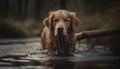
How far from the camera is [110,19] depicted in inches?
148

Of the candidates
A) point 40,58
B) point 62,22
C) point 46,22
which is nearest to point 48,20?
point 46,22

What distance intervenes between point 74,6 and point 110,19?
0.34 metres

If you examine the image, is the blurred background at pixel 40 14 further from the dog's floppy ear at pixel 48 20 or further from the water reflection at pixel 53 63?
the water reflection at pixel 53 63

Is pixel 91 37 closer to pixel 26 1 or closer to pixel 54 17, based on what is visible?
pixel 54 17

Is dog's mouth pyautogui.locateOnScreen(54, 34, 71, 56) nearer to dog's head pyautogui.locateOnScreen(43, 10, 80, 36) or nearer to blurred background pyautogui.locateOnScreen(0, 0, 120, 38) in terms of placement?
dog's head pyautogui.locateOnScreen(43, 10, 80, 36)

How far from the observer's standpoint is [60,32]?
3.48 metres

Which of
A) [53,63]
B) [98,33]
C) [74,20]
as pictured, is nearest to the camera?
[53,63]

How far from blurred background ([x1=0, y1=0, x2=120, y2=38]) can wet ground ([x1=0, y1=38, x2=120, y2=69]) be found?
0.30ft

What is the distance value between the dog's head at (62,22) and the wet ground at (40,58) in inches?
7.6

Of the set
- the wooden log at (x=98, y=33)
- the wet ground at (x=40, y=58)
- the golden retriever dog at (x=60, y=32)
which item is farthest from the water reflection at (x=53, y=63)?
the wooden log at (x=98, y=33)

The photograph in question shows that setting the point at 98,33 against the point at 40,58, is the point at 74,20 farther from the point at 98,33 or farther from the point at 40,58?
the point at 40,58

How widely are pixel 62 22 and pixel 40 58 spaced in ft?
1.14

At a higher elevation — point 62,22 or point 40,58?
point 62,22

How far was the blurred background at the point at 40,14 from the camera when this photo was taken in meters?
3.74
